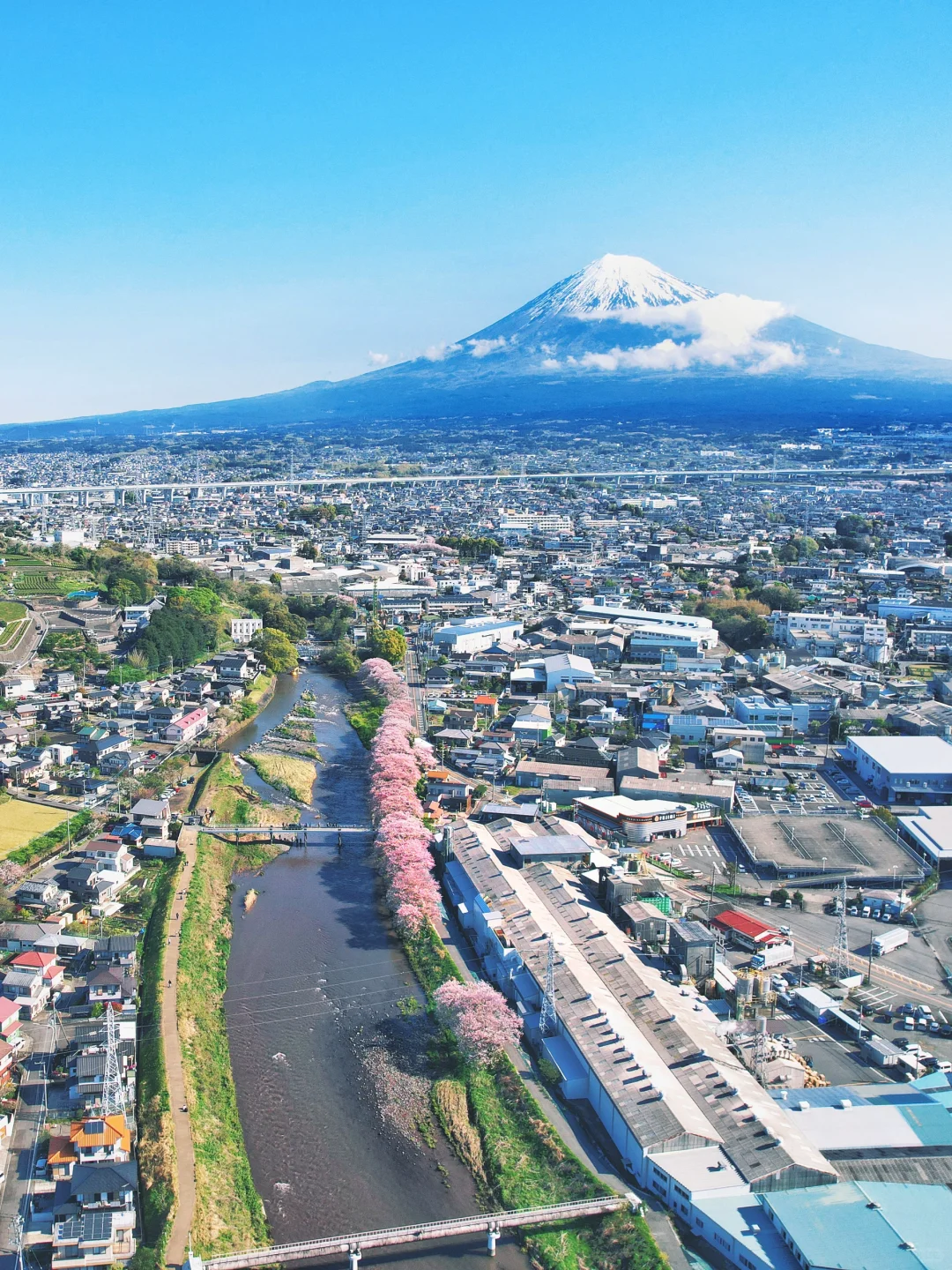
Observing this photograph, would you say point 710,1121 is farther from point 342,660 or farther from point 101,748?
point 342,660

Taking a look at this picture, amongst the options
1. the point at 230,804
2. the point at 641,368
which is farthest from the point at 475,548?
the point at 641,368

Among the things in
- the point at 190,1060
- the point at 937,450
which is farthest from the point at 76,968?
the point at 937,450

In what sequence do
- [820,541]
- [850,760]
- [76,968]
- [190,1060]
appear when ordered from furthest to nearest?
[820,541] → [850,760] → [76,968] → [190,1060]

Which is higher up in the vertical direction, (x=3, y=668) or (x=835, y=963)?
(x=3, y=668)

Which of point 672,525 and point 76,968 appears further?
point 672,525

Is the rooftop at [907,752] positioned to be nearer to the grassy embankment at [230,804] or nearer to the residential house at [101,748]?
the grassy embankment at [230,804]

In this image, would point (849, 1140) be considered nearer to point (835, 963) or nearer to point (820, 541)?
point (835, 963)

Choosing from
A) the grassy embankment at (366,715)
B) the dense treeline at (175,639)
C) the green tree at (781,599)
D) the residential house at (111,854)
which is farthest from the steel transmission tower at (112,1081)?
the green tree at (781,599)
